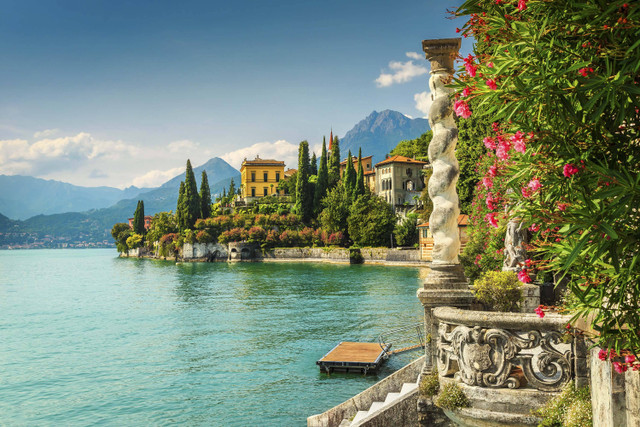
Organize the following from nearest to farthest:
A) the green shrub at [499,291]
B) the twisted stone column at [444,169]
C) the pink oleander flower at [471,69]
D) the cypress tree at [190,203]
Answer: the pink oleander flower at [471,69], the twisted stone column at [444,169], the green shrub at [499,291], the cypress tree at [190,203]

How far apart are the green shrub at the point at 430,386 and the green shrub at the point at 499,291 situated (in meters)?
2.37

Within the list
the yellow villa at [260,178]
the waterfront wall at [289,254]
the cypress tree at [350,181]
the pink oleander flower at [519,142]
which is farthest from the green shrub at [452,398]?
A: the yellow villa at [260,178]

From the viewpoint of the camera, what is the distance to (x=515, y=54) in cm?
307

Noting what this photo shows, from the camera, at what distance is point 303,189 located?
301 ft

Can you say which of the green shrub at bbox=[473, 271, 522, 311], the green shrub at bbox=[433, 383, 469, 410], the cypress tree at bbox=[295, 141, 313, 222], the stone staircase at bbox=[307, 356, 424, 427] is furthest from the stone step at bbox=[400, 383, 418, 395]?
the cypress tree at bbox=[295, 141, 313, 222]

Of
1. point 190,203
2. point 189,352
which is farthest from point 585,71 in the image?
point 190,203

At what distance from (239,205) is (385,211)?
40793mm

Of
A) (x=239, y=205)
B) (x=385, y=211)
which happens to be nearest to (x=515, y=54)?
(x=385, y=211)

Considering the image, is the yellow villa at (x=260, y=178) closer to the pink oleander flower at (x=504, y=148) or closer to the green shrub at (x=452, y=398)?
the green shrub at (x=452, y=398)

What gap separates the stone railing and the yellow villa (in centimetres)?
11059

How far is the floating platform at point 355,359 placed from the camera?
17609mm

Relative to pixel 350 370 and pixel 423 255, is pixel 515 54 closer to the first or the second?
pixel 350 370

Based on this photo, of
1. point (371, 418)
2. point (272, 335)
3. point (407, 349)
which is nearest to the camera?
point (371, 418)

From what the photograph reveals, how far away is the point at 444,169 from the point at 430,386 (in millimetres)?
2830
